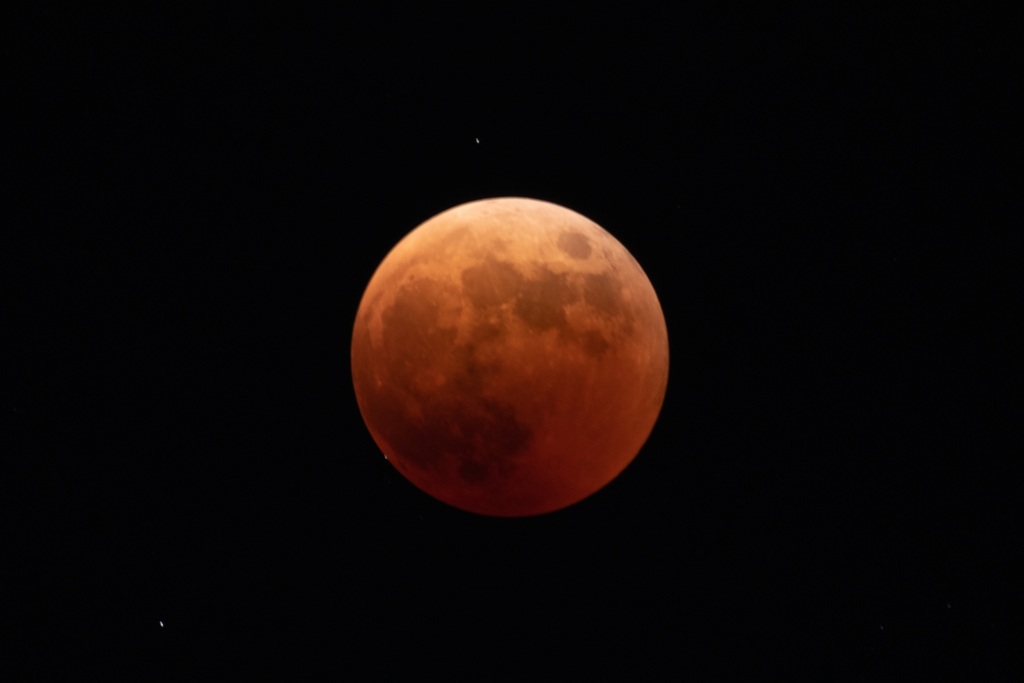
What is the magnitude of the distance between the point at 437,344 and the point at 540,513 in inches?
54.5

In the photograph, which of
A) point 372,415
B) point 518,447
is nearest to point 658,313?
point 518,447

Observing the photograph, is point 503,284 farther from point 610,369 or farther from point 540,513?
point 540,513

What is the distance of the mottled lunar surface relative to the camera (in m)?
3.48

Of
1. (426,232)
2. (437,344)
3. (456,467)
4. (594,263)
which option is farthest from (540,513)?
(426,232)

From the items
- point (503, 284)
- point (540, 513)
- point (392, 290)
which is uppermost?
point (392, 290)

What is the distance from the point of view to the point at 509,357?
3441mm

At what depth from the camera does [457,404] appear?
3.51 meters

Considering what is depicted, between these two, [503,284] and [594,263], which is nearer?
[503,284]

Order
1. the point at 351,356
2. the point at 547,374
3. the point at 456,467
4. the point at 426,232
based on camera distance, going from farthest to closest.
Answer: the point at 351,356
the point at 426,232
the point at 456,467
the point at 547,374

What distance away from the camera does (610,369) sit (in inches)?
143

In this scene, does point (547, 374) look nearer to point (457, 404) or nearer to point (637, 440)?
point (457, 404)

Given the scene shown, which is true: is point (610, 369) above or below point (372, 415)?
below

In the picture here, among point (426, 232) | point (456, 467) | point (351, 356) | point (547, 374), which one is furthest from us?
point (351, 356)

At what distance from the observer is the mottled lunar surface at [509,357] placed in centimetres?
348
